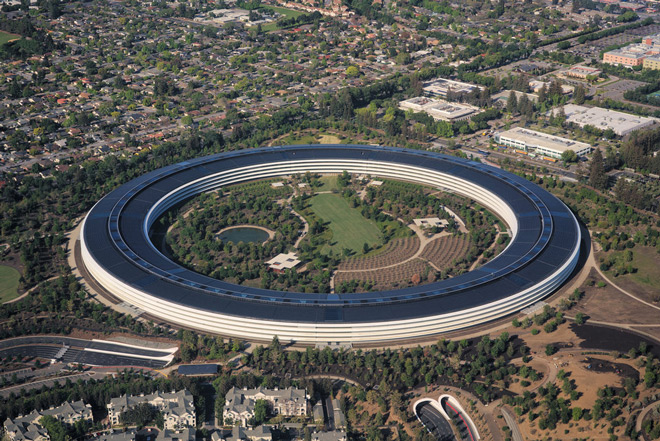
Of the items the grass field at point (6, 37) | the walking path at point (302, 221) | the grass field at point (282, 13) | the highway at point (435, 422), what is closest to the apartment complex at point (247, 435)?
the highway at point (435, 422)

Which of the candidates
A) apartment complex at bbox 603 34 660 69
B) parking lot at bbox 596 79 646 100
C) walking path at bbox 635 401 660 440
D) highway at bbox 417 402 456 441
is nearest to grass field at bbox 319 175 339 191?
highway at bbox 417 402 456 441

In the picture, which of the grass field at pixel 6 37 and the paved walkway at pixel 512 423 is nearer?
the paved walkway at pixel 512 423

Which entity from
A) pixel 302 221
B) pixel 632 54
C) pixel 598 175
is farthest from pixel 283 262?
pixel 632 54

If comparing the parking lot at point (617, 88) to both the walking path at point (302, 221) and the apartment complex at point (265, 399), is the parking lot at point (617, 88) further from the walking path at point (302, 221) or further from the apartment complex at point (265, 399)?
the apartment complex at point (265, 399)

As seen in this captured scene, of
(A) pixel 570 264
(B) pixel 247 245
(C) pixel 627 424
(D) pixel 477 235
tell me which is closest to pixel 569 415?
(C) pixel 627 424

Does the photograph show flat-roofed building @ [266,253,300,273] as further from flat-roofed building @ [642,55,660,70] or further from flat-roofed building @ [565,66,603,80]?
flat-roofed building @ [642,55,660,70]

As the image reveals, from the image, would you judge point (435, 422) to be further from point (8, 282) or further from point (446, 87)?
point (446, 87)

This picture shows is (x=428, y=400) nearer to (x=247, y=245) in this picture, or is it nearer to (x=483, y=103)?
(x=247, y=245)
